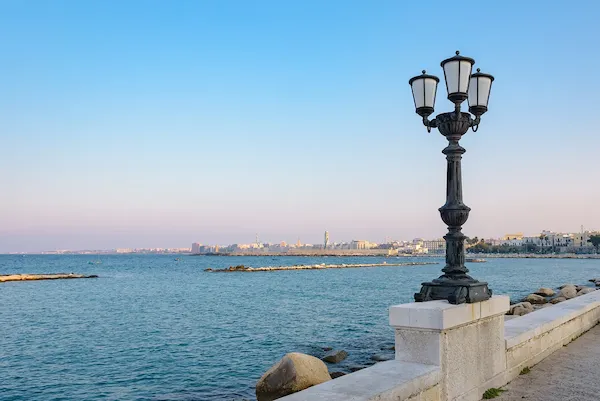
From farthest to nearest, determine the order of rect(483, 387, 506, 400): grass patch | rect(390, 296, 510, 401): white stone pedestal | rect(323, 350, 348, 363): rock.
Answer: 1. rect(323, 350, 348, 363): rock
2. rect(483, 387, 506, 400): grass patch
3. rect(390, 296, 510, 401): white stone pedestal

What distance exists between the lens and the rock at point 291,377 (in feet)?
36.4

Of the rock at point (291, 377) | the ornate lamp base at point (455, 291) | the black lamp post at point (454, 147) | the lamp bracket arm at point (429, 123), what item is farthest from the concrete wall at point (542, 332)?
→ the rock at point (291, 377)

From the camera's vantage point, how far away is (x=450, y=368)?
5.85 meters

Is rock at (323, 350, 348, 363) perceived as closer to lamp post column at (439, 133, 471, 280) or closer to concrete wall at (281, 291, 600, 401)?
concrete wall at (281, 291, 600, 401)

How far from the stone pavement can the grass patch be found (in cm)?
7

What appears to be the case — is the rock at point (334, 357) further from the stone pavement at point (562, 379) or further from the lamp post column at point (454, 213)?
the lamp post column at point (454, 213)

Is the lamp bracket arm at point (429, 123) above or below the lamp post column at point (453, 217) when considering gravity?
above

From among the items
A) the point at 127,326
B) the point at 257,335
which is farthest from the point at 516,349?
the point at 127,326

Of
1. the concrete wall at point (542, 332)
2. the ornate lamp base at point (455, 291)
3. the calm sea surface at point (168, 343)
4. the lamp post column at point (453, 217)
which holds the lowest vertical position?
the calm sea surface at point (168, 343)

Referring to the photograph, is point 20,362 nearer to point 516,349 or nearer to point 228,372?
point 228,372

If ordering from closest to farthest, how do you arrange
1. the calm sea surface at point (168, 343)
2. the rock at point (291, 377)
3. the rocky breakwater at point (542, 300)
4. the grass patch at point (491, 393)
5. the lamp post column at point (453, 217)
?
the grass patch at point (491, 393), the lamp post column at point (453, 217), the rock at point (291, 377), the calm sea surface at point (168, 343), the rocky breakwater at point (542, 300)

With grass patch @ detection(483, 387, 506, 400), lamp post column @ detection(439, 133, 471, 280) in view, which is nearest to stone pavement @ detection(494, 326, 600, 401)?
grass patch @ detection(483, 387, 506, 400)

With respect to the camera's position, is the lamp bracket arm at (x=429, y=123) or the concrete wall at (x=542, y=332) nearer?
the lamp bracket arm at (x=429, y=123)

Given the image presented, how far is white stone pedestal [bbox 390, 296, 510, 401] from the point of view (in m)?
5.73
